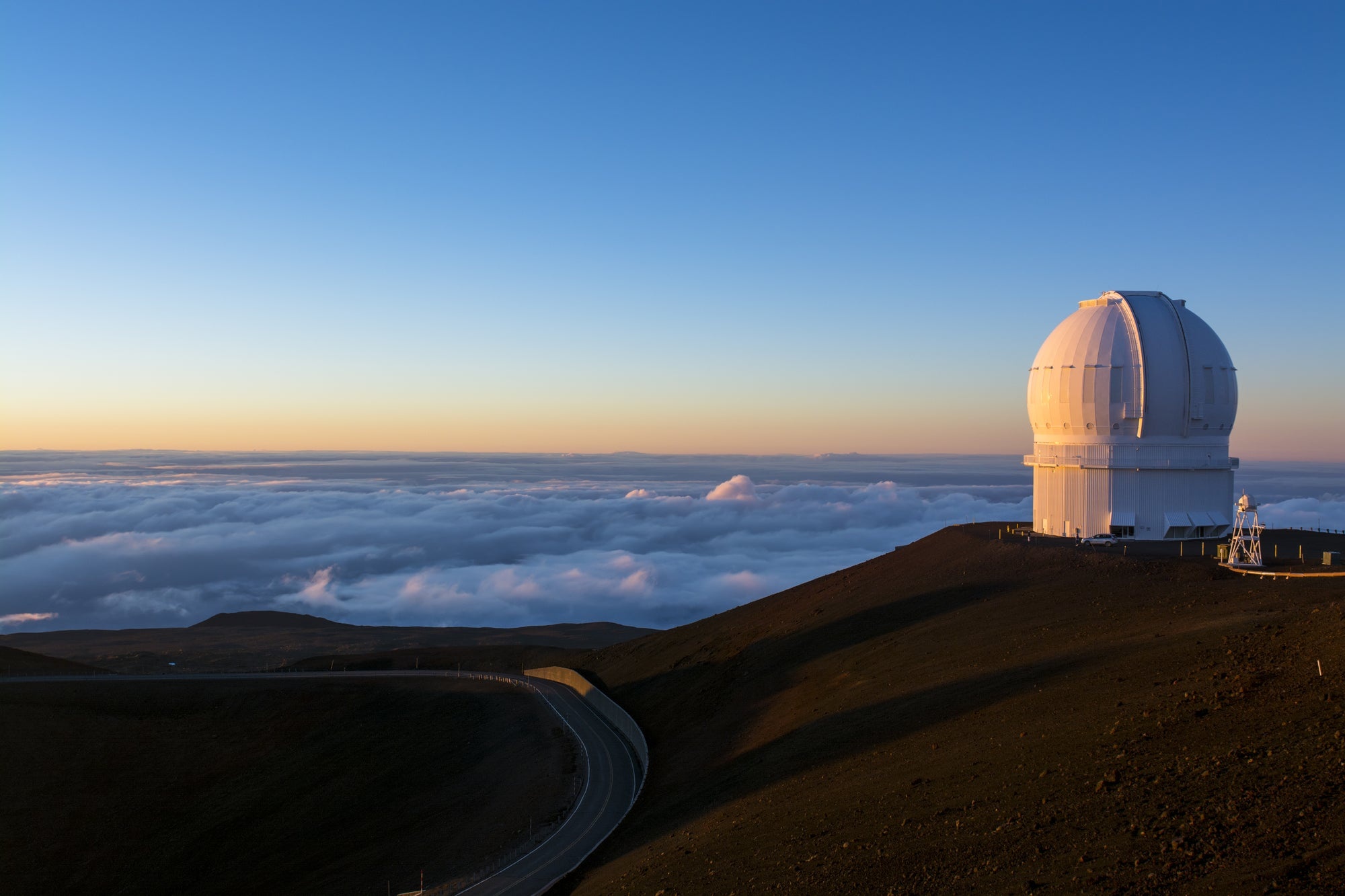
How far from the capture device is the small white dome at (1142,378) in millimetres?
33594

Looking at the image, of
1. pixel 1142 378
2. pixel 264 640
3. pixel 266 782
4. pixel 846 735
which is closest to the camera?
pixel 846 735

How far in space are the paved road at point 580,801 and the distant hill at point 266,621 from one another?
50064mm

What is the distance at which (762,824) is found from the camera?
15.9 meters

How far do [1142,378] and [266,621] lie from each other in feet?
286

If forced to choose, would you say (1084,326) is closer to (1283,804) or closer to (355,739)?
(1283,804)

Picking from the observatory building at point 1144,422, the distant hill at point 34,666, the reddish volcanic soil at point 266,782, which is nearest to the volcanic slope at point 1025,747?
the observatory building at point 1144,422

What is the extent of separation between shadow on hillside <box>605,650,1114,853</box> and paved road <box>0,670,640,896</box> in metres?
1.46

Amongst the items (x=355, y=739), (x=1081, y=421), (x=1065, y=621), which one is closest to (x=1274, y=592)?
(x=1065, y=621)

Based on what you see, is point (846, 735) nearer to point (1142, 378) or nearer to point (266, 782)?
point (1142, 378)

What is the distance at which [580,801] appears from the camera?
2400cm

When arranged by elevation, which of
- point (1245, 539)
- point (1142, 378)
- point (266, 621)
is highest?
point (1142, 378)

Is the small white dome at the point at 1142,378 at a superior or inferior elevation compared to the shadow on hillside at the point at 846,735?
superior

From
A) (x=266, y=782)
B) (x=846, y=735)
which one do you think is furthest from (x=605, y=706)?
(x=846, y=735)

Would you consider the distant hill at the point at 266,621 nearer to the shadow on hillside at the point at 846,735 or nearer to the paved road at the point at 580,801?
the paved road at the point at 580,801
